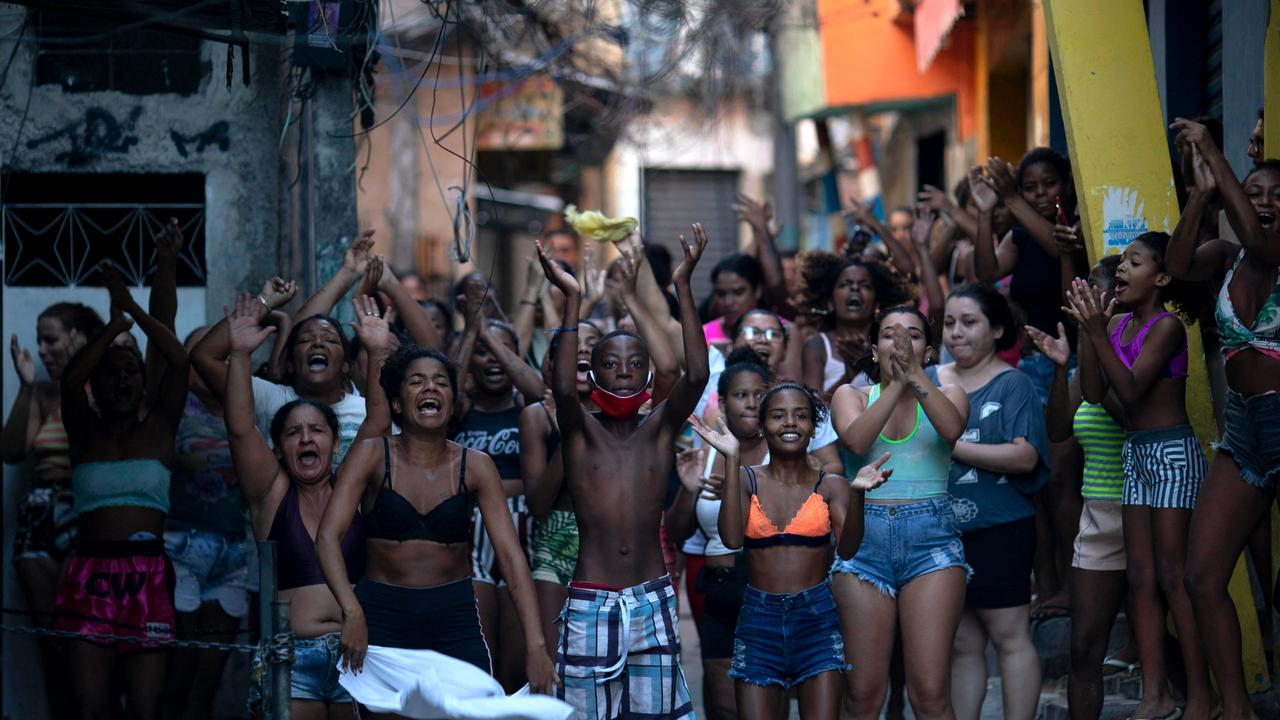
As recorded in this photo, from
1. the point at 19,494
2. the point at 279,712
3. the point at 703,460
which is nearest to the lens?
the point at 279,712

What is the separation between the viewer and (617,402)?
5922mm

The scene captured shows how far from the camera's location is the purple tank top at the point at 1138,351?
231 inches

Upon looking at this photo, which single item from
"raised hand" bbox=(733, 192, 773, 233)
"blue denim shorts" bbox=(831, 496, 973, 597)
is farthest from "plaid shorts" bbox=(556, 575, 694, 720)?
"raised hand" bbox=(733, 192, 773, 233)

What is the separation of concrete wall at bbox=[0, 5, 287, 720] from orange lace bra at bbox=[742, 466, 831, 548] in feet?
12.0

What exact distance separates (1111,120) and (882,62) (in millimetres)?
8617

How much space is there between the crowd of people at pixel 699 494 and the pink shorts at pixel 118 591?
14 mm

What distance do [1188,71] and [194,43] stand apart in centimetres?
557

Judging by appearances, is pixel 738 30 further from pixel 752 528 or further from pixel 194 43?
pixel 752 528

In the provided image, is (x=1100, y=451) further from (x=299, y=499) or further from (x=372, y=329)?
(x=299, y=499)

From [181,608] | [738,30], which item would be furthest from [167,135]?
[738,30]

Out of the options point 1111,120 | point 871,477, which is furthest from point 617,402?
point 1111,120

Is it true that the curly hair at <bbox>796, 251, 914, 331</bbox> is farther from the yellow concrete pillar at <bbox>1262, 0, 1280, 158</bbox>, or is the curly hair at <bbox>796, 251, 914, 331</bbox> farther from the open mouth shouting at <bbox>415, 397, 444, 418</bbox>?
the open mouth shouting at <bbox>415, 397, 444, 418</bbox>

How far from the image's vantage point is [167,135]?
8.32 m

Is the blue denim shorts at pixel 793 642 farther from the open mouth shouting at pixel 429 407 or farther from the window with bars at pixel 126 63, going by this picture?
the window with bars at pixel 126 63
